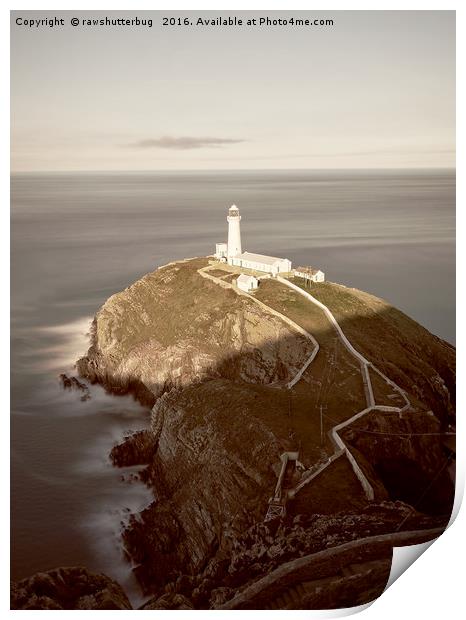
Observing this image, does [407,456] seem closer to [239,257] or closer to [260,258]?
[260,258]

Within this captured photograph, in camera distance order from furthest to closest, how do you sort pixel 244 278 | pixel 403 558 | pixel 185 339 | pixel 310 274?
pixel 244 278
pixel 310 274
pixel 185 339
pixel 403 558

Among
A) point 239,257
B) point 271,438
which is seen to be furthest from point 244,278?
point 271,438

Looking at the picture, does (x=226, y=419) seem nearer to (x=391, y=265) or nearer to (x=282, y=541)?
(x=282, y=541)

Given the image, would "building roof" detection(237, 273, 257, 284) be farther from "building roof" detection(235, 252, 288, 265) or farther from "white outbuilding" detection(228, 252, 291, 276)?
"building roof" detection(235, 252, 288, 265)

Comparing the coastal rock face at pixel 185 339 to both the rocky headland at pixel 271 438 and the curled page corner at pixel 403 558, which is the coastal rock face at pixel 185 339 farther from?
the curled page corner at pixel 403 558

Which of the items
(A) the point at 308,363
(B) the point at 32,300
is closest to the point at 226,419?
(A) the point at 308,363

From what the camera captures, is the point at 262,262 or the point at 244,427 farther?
the point at 262,262
